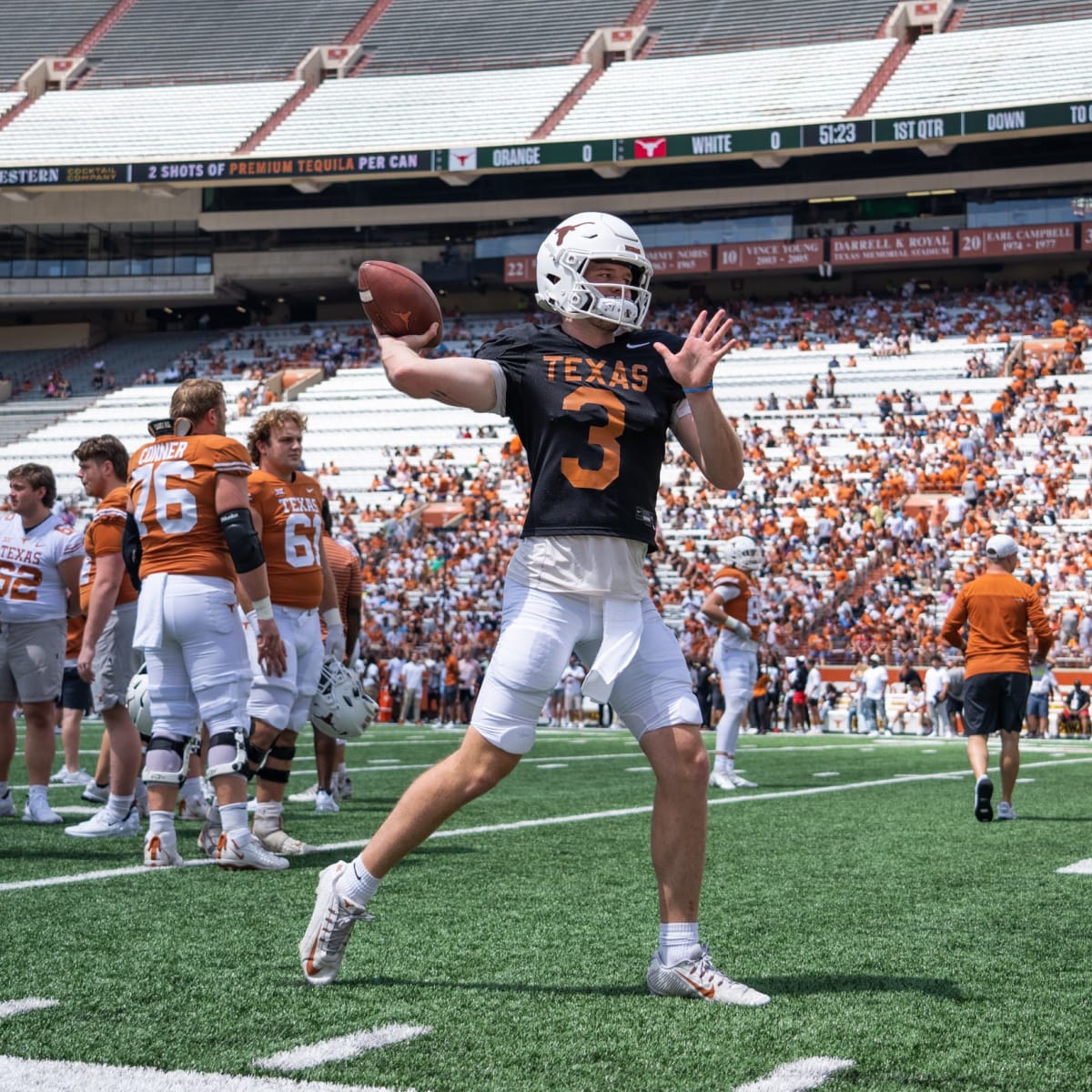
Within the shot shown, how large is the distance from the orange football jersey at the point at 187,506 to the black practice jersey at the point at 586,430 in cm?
210

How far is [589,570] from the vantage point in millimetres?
3680

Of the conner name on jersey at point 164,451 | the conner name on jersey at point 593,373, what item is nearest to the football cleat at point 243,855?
the conner name on jersey at point 164,451

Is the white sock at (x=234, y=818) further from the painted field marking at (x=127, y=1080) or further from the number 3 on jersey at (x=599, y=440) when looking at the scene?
the painted field marking at (x=127, y=1080)

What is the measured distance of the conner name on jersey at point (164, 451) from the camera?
5.61 metres

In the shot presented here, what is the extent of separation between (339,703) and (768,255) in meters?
33.3

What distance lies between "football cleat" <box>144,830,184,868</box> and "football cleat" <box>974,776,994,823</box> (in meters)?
4.39

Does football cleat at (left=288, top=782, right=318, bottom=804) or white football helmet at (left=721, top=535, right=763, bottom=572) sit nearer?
football cleat at (left=288, top=782, right=318, bottom=804)

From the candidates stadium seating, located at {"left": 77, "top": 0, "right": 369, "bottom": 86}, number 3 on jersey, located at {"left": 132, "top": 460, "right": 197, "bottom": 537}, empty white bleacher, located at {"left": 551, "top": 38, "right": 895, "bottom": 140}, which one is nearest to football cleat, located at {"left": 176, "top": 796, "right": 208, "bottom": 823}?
number 3 on jersey, located at {"left": 132, "top": 460, "right": 197, "bottom": 537}

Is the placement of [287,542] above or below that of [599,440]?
below

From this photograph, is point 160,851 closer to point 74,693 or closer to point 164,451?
point 164,451

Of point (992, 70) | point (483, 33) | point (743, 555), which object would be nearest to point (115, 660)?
point (743, 555)

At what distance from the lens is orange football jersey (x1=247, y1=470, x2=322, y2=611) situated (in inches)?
248

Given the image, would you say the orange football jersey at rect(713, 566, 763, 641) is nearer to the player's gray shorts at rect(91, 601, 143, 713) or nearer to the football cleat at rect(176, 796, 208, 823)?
the football cleat at rect(176, 796, 208, 823)

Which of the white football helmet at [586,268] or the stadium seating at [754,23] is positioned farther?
the stadium seating at [754,23]
